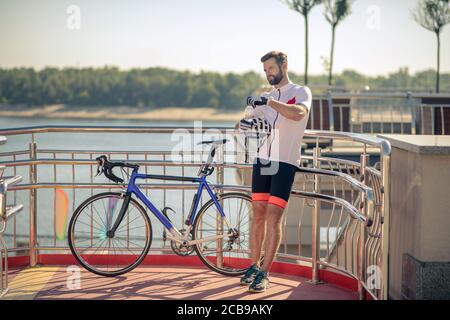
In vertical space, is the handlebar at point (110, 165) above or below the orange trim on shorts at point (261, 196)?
above

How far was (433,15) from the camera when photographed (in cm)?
3375

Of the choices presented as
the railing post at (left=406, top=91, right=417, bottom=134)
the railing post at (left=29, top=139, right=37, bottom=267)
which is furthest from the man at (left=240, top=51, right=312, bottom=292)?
the railing post at (left=406, top=91, right=417, bottom=134)

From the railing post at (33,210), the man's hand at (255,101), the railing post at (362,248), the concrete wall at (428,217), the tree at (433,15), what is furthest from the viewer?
the tree at (433,15)

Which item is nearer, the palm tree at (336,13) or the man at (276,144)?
the man at (276,144)

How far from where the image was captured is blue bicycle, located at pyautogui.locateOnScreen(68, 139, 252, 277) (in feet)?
23.5

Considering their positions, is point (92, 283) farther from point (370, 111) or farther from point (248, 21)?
point (248, 21)

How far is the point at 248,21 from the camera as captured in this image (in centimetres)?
8631

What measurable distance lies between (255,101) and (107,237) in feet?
6.07

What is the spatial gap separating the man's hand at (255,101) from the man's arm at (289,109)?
0.22 ft

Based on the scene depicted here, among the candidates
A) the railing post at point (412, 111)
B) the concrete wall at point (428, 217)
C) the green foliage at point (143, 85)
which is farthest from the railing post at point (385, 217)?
the green foliage at point (143, 85)

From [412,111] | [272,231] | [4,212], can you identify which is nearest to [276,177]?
[272,231]

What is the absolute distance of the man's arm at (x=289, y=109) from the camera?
20.4 ft

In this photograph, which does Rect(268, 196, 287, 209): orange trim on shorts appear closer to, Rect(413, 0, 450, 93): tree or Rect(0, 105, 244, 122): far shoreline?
Rect(413, 0, 450, 93): tree

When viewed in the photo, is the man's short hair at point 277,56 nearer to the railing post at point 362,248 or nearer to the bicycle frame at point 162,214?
the railing post at point 362,248
